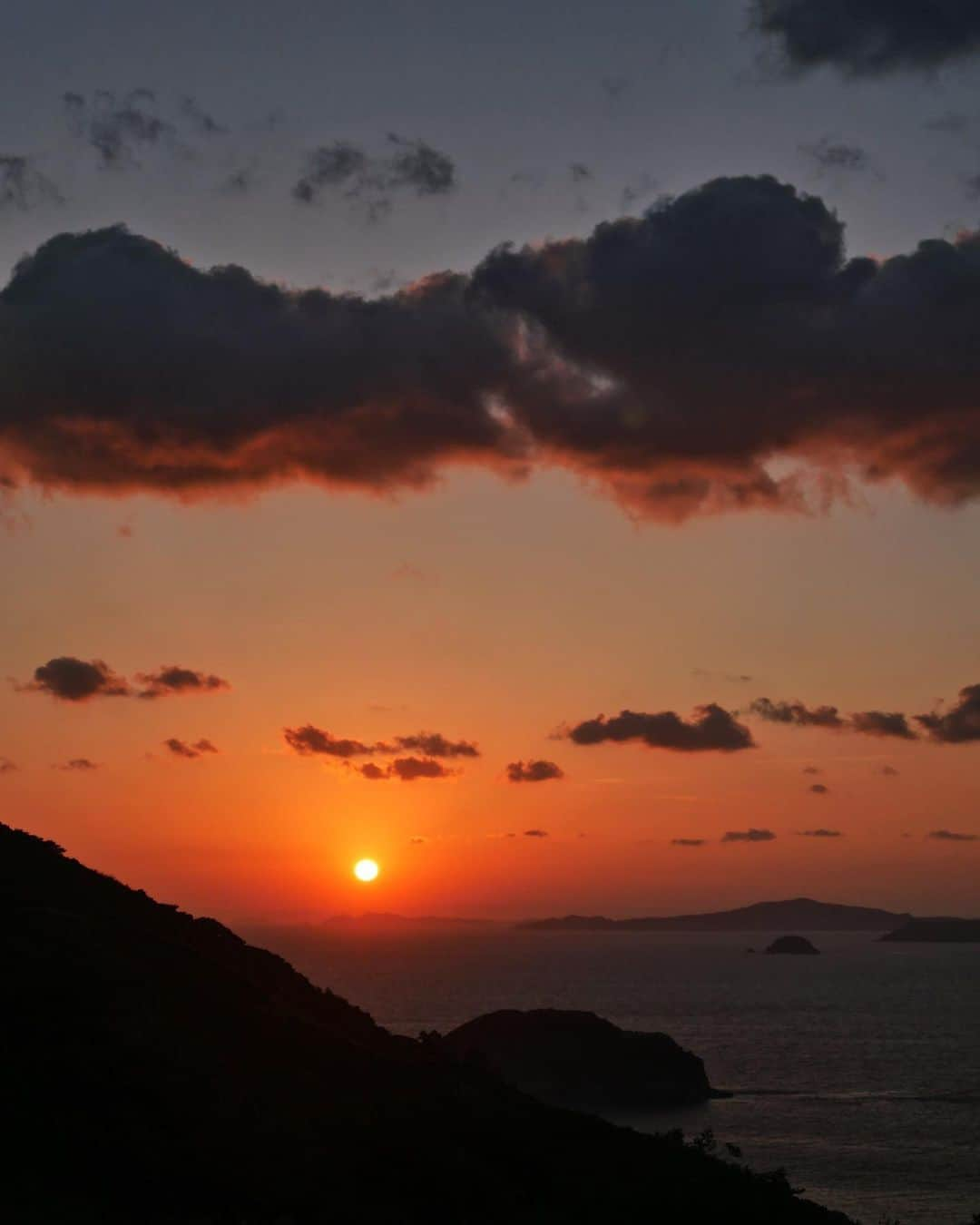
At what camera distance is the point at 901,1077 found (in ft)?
516

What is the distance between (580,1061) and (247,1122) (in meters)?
87.2

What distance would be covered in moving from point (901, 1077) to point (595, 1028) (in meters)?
50.0

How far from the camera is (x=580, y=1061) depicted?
12294cm

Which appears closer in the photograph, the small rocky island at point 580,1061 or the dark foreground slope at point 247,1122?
the dark foreground slope at point 247,1122

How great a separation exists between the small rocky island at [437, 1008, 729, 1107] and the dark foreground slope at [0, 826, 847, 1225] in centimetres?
6694

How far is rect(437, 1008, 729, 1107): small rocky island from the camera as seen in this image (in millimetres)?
121250

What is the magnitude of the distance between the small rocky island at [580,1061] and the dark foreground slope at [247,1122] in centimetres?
6694

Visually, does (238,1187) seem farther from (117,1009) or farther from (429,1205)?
(117,1009)

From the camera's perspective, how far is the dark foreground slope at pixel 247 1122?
3591cm

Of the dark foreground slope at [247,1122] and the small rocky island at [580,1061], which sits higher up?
the dark foreground slope at [247,1122]

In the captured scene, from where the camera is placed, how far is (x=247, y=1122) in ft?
134

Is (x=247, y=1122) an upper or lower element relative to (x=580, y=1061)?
upper

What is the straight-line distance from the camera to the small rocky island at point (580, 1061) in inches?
4774

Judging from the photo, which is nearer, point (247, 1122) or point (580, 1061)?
point (247, 1122)
